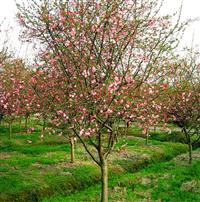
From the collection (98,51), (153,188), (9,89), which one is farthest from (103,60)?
(9,89)

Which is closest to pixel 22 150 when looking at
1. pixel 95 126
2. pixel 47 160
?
pixel 47 160

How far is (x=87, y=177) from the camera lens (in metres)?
18.8

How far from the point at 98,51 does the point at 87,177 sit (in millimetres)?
9108

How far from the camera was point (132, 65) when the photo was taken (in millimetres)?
13438

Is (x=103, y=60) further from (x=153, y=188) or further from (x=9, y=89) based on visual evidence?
(x=9, y=89)

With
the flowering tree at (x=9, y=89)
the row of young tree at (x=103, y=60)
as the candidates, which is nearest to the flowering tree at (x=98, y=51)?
the row of young tree at (x=103, y=60)

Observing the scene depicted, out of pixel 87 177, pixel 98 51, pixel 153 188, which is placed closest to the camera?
pixel 98 51

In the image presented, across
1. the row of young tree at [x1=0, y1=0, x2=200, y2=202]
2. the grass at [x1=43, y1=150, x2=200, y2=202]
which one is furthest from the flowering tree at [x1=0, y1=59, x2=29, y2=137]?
the row of young tree at [x1=0, y1=0, x2=200, y2=202]

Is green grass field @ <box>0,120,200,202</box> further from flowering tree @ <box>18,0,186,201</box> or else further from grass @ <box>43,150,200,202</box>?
flowering tree @ <box>18,0,186,201</box>

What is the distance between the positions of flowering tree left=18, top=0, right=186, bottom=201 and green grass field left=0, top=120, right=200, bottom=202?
9.99 feet

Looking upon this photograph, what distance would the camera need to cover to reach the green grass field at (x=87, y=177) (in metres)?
15.7

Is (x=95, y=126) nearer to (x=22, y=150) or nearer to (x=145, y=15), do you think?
(x=145, y=15)

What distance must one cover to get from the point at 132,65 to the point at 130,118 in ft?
8.14

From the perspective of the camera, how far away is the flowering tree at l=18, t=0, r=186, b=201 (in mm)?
11461
